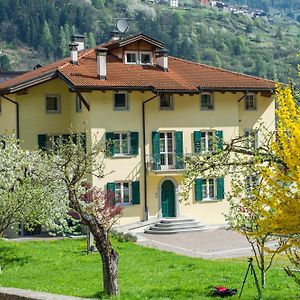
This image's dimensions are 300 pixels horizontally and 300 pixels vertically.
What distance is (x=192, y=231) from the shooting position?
38.8 meters

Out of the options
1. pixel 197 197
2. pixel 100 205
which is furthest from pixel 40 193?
pixel 197 197

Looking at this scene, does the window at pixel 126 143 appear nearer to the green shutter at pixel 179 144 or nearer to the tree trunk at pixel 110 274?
the green shutter at pixel 179 144

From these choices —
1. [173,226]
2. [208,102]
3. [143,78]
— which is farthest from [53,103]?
[173,226]

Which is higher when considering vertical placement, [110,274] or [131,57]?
[131,57]

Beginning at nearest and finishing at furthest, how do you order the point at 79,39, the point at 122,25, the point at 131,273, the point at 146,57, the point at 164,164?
1. the point at 131,273
2. the point at 164,164
3. the point at 146,57
4. the point at 122,25
5. the point at 79,39

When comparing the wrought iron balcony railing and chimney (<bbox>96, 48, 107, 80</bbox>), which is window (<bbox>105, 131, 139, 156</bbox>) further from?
chimney (<bbox>96, 48, 107, 80</bbox>)

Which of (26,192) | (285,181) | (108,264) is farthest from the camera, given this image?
(26,192)

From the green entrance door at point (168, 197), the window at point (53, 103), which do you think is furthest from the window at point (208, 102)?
the window at point (53, 103)

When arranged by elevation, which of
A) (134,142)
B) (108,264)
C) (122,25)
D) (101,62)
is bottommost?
(108,264)

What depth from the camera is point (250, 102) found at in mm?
43656

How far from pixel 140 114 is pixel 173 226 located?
6.15 meters

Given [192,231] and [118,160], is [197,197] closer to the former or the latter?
[192,231]

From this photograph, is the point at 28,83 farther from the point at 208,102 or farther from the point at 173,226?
the point at 173,226

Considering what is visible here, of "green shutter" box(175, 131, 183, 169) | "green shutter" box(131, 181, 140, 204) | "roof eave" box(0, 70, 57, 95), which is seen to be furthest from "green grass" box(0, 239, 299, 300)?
"roof eave" box(0, 70, 57, 95)
